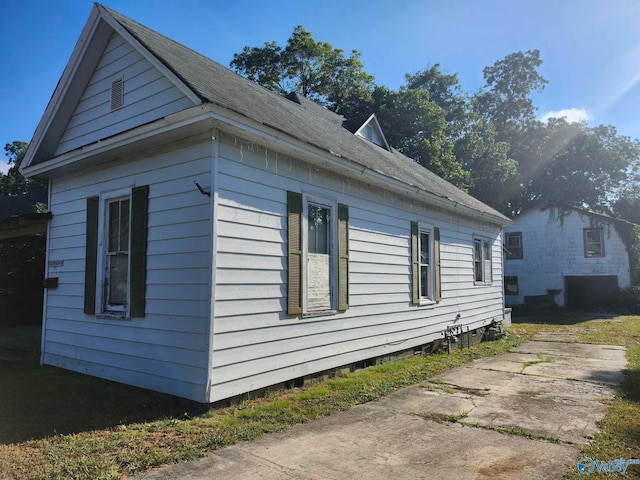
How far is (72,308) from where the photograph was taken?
7102 millimetres

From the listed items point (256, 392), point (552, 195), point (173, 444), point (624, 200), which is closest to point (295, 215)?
point (256, 392)

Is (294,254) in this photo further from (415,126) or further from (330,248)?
(415,126)

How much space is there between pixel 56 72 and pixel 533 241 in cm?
2429

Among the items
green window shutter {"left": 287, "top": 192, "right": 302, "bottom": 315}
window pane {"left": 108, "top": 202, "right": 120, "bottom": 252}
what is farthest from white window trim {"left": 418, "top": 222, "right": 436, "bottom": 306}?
window pane {"left": 108, "top": 202, "right": 120, "bottom": 252}

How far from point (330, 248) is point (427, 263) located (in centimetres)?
376

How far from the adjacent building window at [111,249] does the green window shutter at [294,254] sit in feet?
6.54

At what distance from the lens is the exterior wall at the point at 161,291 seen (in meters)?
5.20

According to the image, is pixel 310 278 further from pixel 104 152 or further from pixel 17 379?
pixel 17 379

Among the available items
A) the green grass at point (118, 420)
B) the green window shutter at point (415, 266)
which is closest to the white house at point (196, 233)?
the green grass at point (118, 420)

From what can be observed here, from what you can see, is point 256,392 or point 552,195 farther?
point 552,195

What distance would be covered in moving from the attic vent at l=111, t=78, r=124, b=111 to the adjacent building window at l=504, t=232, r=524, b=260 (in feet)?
77.5

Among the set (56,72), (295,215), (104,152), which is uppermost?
(56,72)

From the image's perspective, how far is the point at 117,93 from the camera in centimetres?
677

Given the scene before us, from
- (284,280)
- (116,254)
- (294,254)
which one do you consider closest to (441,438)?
(284,280)
